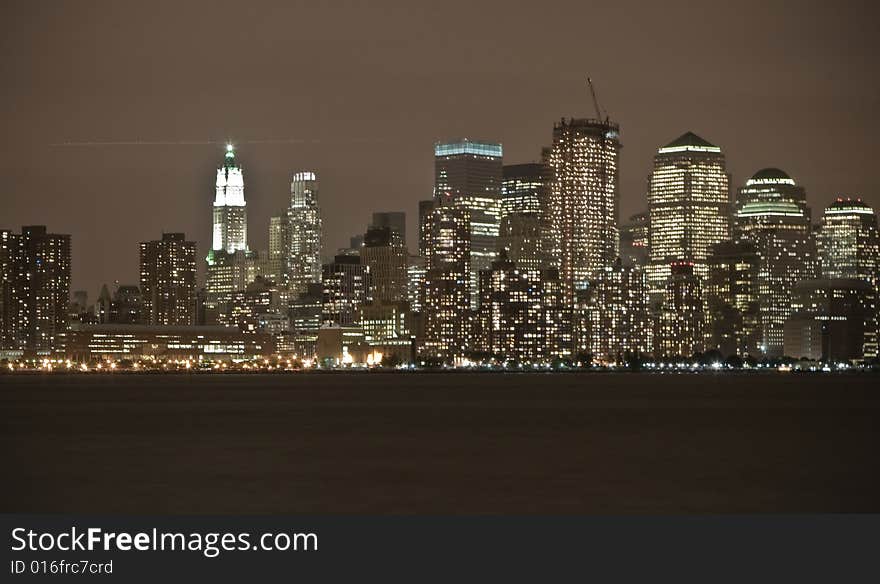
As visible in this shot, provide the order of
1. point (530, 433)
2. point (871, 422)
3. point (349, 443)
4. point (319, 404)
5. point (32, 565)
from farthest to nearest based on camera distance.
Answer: point (319, 404), point (871, 422), point (530, 433), point (349, 443), point (32, 565)

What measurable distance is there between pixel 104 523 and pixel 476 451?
113ft

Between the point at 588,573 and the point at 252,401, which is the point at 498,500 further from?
the point at 252,401

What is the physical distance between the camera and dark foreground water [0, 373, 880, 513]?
55.5 metres

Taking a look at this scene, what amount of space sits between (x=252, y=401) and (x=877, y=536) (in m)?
117

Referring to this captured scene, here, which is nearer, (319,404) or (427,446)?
(427,446)

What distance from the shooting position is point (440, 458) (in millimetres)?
74688

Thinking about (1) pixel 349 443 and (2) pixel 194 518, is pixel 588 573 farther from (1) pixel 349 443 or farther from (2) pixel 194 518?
(1) pixel 349 443

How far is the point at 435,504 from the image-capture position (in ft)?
179

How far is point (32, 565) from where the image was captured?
1407 inches

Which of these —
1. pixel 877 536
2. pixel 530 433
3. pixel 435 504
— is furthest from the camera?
pixel 530 433

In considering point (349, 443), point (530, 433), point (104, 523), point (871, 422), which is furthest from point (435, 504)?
point (871, 422)

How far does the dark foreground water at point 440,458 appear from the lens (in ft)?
182

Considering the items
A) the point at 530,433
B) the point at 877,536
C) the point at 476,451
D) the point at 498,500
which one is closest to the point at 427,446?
the point at 476,451

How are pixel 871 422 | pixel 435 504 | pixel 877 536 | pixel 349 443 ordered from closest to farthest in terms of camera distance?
pixel 877 536
pixel 435 504
pixel 349 443
pixel 871 422
